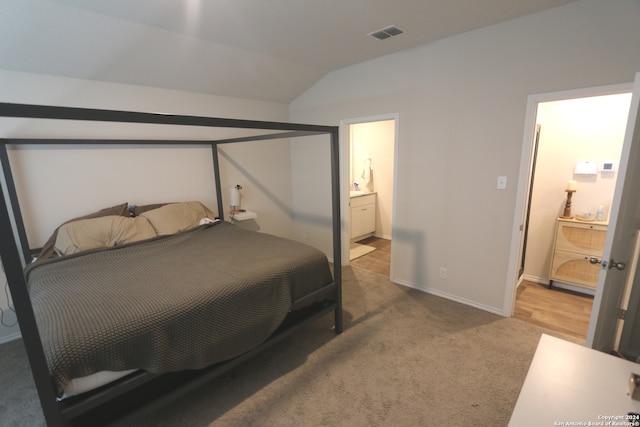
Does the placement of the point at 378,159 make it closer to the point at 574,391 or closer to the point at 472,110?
the point at 472,110

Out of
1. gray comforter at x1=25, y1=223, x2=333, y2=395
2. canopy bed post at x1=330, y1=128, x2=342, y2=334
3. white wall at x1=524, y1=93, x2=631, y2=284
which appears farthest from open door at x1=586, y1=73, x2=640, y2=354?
gray comforter at x1=25, y1=223, x2=333, y2=395

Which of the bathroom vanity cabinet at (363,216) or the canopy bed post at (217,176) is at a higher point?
the canopy bed post at (217,176)

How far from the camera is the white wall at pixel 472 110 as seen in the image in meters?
2.02

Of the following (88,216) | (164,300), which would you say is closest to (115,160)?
(88,216)

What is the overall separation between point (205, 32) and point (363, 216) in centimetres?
337

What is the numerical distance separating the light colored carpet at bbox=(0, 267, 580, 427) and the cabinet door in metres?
1.14

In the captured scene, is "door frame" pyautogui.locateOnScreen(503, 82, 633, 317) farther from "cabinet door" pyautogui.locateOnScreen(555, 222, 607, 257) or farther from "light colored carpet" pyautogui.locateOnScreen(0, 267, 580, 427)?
"cabinet door" pyautogui.locateOnScreen(555, 222, 607, 257)

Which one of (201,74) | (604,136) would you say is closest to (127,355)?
(201,74)

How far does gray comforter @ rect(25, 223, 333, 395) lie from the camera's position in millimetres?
1339

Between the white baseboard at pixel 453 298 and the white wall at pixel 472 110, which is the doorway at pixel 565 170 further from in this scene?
the white wall at pixel 472 110

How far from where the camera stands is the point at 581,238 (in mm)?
2949

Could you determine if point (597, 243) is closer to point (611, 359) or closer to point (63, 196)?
point (611, 359)

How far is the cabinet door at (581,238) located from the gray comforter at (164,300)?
102 inches

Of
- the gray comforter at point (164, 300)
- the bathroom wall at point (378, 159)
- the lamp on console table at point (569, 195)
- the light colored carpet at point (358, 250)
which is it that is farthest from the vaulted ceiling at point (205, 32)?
the light colored carpet at point (358, 250)
